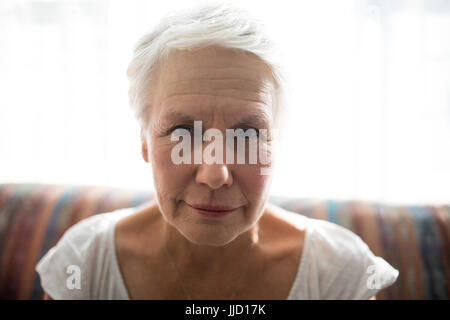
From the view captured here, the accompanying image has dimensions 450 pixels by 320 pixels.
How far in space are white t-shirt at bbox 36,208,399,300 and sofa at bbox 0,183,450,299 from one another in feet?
0.52

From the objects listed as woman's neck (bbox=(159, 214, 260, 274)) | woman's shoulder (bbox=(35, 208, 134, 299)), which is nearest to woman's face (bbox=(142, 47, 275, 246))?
woman's neck (bbox=(159, 214, 260, 274))

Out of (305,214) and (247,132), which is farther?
(305,214)

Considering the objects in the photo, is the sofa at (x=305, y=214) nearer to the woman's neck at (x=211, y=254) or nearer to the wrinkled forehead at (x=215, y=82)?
the woman's neck at (x=211, y=254)

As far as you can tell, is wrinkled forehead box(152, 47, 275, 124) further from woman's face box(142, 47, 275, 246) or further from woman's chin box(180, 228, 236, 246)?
woman's chin box(180, 228, 236, 246)

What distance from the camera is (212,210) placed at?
2.11ft

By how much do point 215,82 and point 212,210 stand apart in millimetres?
250

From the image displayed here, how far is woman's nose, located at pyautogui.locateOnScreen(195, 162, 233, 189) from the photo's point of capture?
60 centimetres

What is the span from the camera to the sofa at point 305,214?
0.96 metres

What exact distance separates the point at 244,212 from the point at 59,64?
1.36 m

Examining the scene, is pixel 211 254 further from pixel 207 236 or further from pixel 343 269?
pixel 343 269

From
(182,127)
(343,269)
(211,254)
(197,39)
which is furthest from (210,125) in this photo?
(343,269)

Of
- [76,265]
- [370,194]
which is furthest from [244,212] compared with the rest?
[370,194]

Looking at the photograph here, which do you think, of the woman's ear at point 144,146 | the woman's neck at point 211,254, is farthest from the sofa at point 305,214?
the woman's ear at point 144,146
